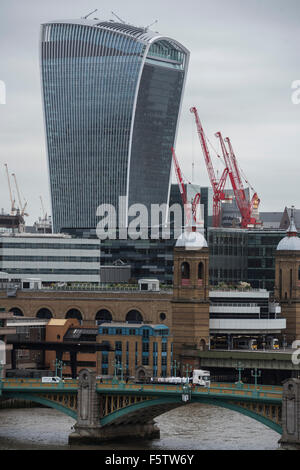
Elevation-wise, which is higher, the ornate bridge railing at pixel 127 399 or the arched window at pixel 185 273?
the arched window at pixel 185 273

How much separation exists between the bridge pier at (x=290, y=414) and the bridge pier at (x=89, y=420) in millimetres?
19151

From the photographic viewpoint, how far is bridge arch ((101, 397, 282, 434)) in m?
142

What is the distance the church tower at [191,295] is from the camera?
642ft

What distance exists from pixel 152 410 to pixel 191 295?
155ft

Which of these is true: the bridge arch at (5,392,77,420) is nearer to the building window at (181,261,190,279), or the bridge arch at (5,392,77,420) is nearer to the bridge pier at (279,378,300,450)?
the bridge pier at (279,378,300,450)

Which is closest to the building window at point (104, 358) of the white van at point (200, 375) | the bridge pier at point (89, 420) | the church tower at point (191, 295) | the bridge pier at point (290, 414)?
the church tower at point (191, 295)

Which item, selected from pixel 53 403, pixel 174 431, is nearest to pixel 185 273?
pixel 174 431

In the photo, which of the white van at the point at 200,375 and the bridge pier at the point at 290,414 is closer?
the bridge pier at the point at 290,414

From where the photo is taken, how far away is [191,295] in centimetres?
19675

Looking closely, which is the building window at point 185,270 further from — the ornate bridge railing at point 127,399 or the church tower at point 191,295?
the ornate bridge railing at point 127,399

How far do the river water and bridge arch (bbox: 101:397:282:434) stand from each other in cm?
272
